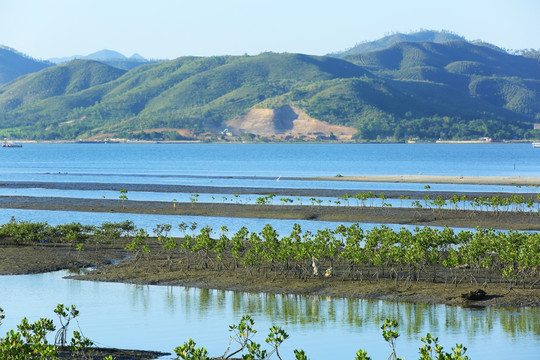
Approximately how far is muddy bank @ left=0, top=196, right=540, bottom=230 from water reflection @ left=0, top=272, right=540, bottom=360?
1195 inches

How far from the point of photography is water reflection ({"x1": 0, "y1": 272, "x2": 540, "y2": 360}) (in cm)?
2942

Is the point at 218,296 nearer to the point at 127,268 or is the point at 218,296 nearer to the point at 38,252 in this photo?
the point at 127,268

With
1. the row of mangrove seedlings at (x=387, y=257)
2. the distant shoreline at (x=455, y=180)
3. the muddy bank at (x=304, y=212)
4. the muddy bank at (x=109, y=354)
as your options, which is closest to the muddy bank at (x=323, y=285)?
the row of mangrove seedlings at (x=387, y=257)

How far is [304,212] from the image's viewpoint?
74.9m

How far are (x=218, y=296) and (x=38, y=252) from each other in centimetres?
1653

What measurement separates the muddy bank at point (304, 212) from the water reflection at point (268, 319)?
3035 centimetres

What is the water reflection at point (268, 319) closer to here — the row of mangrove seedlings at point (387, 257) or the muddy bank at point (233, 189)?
the row of mangrove seedlings at point (387, 257)

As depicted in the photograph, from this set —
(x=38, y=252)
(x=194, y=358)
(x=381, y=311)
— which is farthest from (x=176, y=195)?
(x=194, y=358)

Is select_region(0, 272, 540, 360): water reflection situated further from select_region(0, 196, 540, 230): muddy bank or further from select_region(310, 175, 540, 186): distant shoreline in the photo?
select_region(310, 175, 540, 186): distant shoreline

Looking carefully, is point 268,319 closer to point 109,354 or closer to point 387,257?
point 109,354

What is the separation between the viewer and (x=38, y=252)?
1966 inches

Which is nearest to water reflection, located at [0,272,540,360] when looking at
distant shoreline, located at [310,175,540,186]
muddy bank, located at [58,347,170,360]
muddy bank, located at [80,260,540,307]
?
muddy bank, located at [80,260,540,307]

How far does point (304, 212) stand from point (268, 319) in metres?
41.6

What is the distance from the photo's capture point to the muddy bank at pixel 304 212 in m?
66.0
